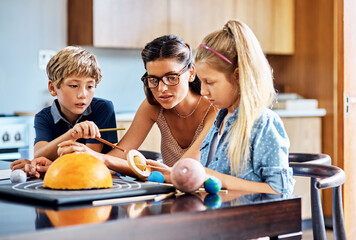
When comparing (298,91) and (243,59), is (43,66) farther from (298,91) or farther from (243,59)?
(243,59)

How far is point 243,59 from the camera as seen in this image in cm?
142

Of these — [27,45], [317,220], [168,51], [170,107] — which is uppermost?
[27,45]

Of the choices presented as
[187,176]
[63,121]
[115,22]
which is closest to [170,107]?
[63,121]

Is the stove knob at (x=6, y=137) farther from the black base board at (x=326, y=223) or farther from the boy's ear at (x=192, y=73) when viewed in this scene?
the black base board at (x=326, y=223)

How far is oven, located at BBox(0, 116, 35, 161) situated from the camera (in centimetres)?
311

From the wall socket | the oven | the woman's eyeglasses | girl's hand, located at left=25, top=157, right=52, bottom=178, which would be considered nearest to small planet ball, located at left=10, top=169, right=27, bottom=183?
girl's hand, located at left=25, top=157, right=52, bottom=178

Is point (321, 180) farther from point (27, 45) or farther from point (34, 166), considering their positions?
point (27, 45)

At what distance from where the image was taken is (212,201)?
3.32 ft

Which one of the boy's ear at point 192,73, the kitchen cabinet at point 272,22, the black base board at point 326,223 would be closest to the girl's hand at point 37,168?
the boy's ear at point 192,73

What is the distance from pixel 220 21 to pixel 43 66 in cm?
139

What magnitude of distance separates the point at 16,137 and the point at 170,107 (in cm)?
151

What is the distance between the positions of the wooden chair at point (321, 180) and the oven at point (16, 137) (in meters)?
1.78

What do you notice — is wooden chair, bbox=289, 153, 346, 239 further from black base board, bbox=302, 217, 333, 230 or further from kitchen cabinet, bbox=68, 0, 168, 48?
black base board, bbox=302, 217, 333, 230

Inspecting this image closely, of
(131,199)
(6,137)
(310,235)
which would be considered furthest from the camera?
(310,235)
